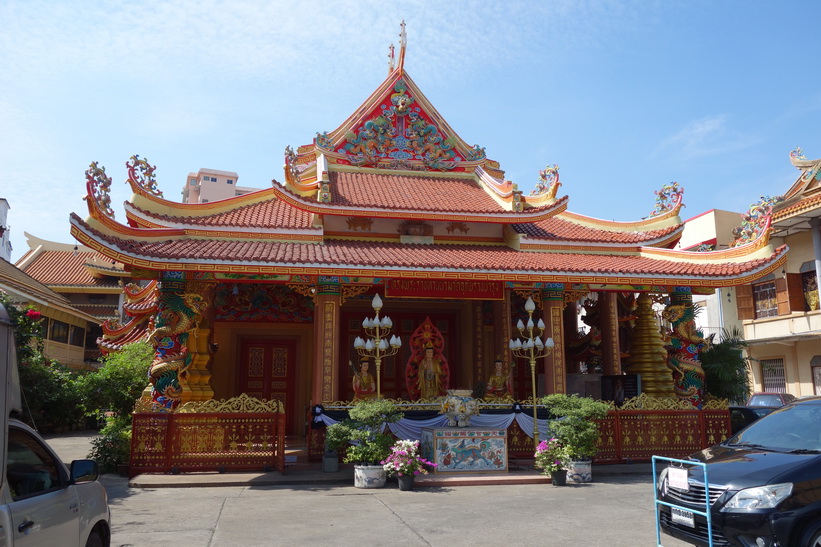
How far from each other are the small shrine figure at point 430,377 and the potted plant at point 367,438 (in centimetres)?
353

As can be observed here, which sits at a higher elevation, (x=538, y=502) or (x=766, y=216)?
(x=766, y=216)

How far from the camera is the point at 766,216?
14305mm

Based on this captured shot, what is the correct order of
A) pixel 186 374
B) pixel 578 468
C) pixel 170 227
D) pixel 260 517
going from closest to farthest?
pixel 260 517 < pixel 578 468 < pixel 186 374 < pixel 170 227

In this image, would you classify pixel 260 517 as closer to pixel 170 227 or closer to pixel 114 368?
pixel 170 227

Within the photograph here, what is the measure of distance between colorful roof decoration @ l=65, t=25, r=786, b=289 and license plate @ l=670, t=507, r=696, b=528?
24.7 ft

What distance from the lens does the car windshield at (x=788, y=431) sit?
19.2 feet

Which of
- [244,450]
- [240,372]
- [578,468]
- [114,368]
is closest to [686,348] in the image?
[578,468]

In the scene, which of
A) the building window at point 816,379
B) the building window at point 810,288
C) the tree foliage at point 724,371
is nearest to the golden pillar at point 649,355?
the tree foliage at point 724,371

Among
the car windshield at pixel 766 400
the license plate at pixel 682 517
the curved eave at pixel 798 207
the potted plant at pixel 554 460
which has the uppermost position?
the curved eave at pixel 798 207

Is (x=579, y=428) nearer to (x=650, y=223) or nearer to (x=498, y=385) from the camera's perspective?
(x=498, y=385)

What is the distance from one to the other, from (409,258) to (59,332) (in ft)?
81.6

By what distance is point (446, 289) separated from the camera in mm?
13391

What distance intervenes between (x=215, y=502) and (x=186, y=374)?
4044 mm

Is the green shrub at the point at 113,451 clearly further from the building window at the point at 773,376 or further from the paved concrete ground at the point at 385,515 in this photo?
the building window at the point at 773,376
